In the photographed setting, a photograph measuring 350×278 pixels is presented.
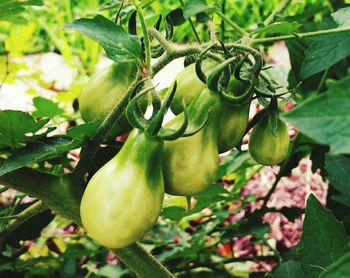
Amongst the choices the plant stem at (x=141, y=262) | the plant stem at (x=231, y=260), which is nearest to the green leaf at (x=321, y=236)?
the plant stem at (x=141, y=262)

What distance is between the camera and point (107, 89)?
2.03 feet

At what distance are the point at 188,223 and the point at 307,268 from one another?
82 centimetres

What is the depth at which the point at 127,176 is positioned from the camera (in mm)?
503

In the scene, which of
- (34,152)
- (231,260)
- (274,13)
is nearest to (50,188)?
(34,152)

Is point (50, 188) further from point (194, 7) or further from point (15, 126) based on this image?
point (194, 7)

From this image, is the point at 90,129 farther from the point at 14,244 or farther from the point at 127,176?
the point at 14,244

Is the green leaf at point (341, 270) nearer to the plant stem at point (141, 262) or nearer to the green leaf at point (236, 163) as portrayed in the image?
the plant stem at point (141, 262)

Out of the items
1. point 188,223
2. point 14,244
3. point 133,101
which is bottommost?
point 188,223

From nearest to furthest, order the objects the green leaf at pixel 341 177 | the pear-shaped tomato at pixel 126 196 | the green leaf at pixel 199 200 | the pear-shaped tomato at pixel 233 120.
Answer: the pear-shaped tomato at pixel 126 196 → the pear-shaped tomato at pixel 233 120 → the green leaf at pixel 341 177 → the green leaf at pixel 199 200

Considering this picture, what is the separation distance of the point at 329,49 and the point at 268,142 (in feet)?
0.51

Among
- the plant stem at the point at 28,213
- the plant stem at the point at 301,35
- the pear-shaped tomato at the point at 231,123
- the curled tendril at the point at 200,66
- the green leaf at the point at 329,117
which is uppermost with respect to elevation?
the green leaf at the point at 329,117

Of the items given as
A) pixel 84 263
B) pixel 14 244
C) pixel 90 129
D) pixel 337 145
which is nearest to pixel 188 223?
pixel 84 263

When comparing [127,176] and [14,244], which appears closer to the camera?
[127,176]

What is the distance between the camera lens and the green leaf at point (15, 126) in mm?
623
